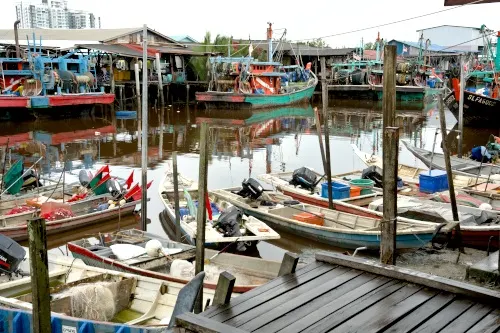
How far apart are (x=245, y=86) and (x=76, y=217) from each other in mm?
24375

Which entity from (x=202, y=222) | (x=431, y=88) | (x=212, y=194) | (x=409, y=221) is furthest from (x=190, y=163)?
(x=431, y=88)

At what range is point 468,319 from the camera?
123 inches

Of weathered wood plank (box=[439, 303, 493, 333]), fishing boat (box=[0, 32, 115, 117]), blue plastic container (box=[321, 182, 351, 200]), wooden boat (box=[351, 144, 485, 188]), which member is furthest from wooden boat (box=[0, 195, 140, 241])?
fishing boat (box=[0, 32, 115, 117])

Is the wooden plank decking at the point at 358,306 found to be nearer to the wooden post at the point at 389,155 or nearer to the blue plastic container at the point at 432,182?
the wooden post at the point at 389,155

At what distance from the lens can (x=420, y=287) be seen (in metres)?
3.57

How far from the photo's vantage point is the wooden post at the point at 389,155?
5.59m

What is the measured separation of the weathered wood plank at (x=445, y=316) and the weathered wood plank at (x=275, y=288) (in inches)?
33.8

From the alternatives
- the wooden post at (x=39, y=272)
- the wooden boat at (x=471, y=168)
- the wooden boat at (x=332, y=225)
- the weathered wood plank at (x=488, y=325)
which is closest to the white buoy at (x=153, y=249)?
the wooden boat at (x=332, y=225)

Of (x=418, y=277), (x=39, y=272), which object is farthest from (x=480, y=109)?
(x=39, y=272)

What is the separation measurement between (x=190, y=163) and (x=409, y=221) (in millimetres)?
10439

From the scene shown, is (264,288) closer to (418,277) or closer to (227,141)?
(418,277)

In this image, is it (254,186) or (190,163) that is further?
(190,163)

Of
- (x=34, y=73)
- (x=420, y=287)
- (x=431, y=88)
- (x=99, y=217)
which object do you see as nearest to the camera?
(x=420, y=287)

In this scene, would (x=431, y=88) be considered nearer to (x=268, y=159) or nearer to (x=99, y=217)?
(x=268, y=159)
